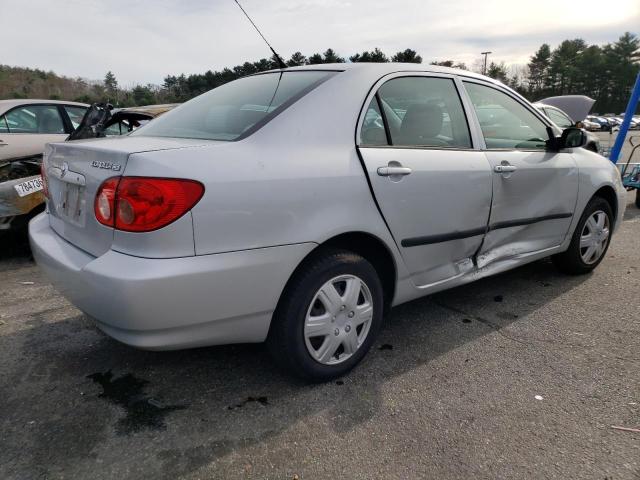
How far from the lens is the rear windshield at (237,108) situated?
7.68 ft

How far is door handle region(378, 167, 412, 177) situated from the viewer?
96.0 inches

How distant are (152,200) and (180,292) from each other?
1.19 feet

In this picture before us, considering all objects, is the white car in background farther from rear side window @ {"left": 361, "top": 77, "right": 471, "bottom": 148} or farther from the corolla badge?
rear side window @ {"left": 361, "top": 77, "right": 471, "bottom": 148}

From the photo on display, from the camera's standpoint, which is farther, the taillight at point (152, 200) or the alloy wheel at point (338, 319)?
the alloy wheel at point (338, 319)

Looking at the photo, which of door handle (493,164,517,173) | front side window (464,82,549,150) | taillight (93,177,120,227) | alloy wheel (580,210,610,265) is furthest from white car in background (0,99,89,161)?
alloy wheel (580,210,610,265)

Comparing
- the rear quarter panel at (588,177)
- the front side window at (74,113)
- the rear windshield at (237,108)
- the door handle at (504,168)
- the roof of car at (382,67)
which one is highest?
the roof of car at (382,67)

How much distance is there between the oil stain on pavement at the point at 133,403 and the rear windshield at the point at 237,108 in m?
1.25

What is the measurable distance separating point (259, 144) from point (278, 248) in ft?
1.51

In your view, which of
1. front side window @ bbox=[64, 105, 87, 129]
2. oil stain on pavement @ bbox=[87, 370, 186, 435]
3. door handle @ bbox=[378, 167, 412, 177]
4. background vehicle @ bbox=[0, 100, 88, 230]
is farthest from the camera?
front side window @ bbox=[64, 105, 87, 129]

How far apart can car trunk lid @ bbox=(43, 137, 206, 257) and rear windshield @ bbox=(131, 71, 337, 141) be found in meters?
0.21

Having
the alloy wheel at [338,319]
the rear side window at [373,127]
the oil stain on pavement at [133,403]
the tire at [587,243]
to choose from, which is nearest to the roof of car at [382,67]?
the rear side window at [373,127]

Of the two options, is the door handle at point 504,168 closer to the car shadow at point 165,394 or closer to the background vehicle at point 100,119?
the car shadow at point 165,394

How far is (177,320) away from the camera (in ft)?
6.40

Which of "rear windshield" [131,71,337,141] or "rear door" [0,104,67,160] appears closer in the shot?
"rear windshield" [131,71,337,141]
